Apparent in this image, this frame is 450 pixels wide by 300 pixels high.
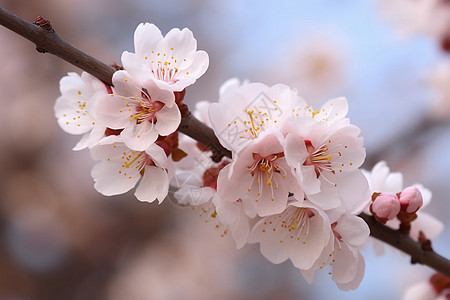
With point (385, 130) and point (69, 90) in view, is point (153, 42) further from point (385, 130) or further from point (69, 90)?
point (385, 130)

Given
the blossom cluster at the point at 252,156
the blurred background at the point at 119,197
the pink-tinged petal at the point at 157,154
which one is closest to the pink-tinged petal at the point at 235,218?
the blossom cluster at the point at 252,156

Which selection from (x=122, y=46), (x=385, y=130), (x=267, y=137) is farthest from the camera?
(x=122, y=46)

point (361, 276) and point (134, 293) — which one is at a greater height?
point (361, 276)

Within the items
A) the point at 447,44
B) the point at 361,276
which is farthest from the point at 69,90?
the point at 447,44

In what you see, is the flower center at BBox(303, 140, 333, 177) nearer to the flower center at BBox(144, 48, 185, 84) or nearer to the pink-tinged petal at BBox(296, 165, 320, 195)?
the pink-tinged petal at BBox(296, 165, 320, 195)

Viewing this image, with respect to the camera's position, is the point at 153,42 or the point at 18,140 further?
the point at 18,140

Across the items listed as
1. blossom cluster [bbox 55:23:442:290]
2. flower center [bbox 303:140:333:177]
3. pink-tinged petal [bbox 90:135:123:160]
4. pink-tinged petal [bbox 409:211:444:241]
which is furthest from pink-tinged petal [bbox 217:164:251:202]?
pink-tinged petal [bbox 409:211:444:241]

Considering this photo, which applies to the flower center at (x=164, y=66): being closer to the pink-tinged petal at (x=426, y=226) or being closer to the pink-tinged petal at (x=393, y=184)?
the pink-tinged petal at (x=393, y=184)
